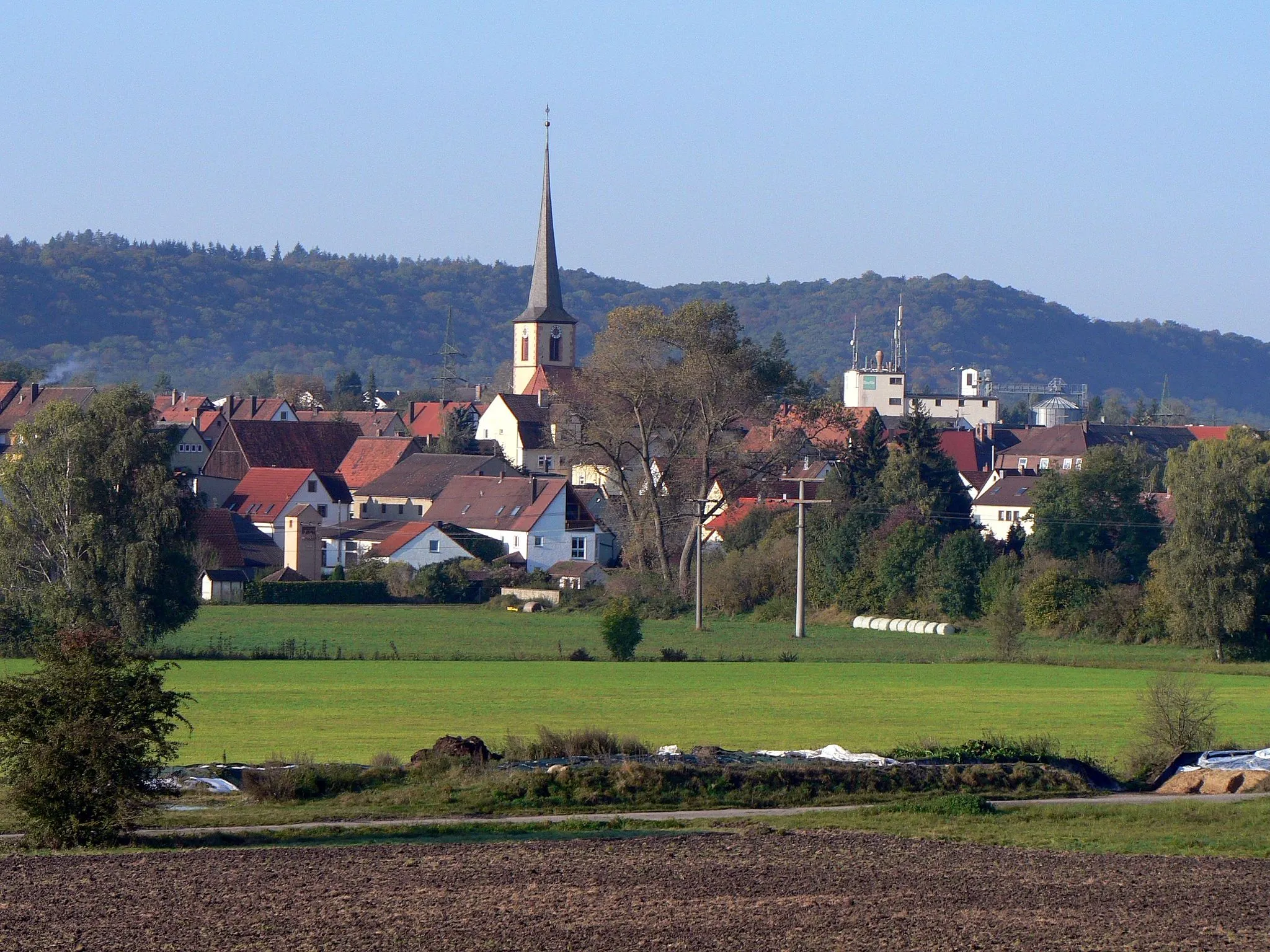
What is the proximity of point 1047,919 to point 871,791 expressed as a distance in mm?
7025

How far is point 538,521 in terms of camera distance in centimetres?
7844

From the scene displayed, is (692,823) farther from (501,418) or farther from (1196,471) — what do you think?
(501,418)

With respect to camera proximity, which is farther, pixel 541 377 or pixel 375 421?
pixel 375 421

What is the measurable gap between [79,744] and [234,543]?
5738 centimetres

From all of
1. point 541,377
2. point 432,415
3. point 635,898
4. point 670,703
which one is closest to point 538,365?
point 541,377

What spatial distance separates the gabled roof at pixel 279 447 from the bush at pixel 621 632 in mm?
54015

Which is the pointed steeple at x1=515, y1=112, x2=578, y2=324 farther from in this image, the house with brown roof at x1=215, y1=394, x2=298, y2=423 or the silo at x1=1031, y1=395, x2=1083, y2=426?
the silo at x1=1031, y1=395, x2=1083, y2=426

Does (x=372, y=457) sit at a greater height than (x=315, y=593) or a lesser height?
greater

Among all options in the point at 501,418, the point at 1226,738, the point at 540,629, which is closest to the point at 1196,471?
the point at 540,629

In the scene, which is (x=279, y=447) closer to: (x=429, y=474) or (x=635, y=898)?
(x=429, y=474)

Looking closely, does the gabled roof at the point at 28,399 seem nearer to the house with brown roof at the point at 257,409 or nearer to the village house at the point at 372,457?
the house with brown roof at the point at 257,409

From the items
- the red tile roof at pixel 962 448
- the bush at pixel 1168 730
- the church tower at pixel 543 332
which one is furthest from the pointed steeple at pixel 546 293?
the bush at pixel 1168 730

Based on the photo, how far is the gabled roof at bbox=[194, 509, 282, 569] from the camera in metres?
70.7

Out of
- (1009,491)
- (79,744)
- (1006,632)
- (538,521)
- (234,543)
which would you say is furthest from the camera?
(1009,491)
